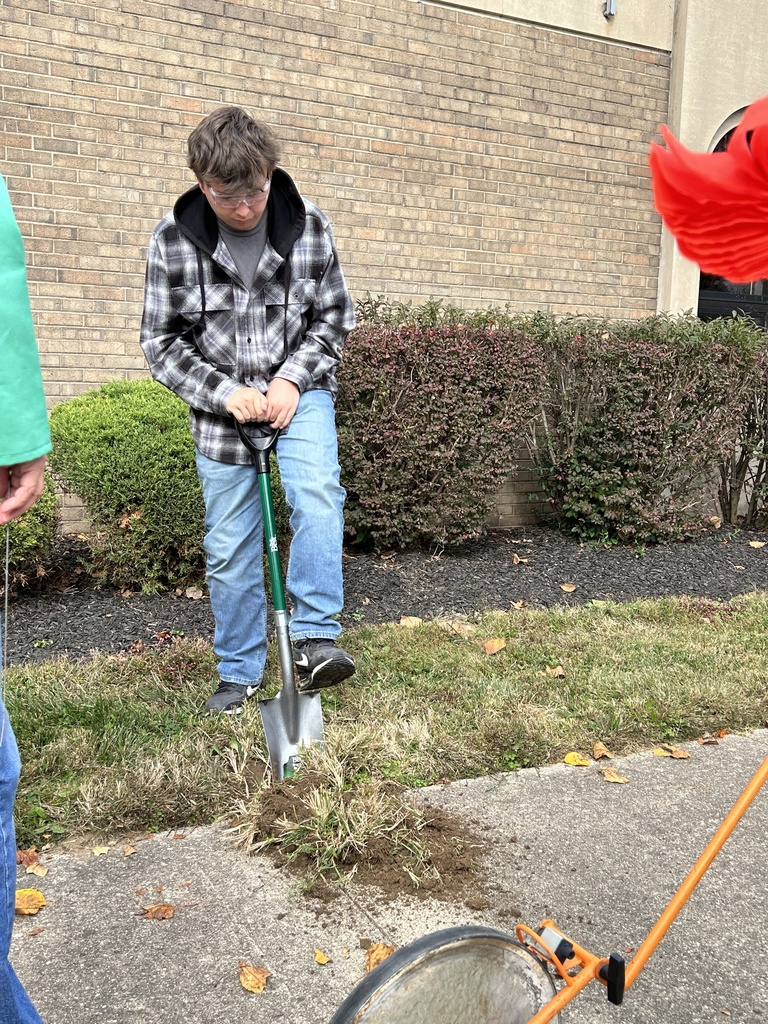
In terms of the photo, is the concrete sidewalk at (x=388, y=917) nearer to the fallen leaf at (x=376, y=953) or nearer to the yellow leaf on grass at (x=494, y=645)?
the fallen leaf at (x=376, y=953)

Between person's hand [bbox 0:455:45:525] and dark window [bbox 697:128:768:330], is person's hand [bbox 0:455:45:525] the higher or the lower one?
the lower one

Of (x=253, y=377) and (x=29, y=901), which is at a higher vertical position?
(x=253, y=377)

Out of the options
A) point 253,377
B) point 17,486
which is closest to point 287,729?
point 253,377

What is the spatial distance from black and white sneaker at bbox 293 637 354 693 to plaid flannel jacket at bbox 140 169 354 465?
75 centimetres

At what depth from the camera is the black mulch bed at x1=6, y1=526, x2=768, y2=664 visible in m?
4.62

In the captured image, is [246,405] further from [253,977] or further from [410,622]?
[410,622]

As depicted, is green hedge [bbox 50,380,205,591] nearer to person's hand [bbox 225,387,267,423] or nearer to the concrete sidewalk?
person's hand [bbox 225,387,267,423]

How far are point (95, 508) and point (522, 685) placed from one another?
8.46ft

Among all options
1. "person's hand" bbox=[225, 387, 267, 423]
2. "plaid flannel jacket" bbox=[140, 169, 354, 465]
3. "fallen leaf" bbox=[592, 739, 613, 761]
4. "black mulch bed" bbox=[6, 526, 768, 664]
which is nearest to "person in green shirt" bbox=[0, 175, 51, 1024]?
"person's hand" bbox=[225, 387, 267, 423]

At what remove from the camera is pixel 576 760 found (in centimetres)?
329

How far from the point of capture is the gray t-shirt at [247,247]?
A: 3.40m

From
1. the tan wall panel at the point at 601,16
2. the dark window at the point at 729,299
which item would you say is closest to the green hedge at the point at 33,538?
the tan wall panel at the point at 601,16

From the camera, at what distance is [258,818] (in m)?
2.71

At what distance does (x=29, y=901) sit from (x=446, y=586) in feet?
11.6
